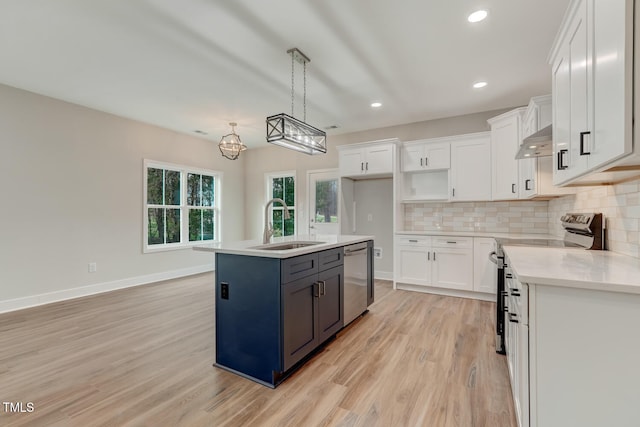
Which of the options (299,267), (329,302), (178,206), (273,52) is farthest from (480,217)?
(178,206)

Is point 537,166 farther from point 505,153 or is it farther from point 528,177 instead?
point 505,153

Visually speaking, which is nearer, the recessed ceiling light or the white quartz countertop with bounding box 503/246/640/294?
the white quartz countertop with bounding box 503/246/640/294

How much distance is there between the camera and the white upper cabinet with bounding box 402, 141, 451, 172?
449 centimetres

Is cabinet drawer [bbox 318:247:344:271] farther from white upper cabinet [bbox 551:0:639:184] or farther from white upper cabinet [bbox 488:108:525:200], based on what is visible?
white upper cabinet [bbox 488:108:525:200]

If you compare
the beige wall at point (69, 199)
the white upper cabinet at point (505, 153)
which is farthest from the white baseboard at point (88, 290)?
the white upper cabinet at point (505, 153)

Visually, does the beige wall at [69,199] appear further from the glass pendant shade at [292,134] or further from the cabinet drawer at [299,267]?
the cabinet drawer at [299,267]

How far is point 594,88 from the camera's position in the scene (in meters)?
1.33

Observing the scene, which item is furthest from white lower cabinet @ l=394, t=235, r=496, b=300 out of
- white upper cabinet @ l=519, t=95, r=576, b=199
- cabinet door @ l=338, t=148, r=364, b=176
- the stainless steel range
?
the stainless steel range

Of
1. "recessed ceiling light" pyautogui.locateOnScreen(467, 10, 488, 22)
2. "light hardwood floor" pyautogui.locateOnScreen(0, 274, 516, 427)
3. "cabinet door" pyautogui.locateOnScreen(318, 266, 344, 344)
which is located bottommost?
"light hardwood floor" pyautogui.locateOnScreen(0, 274, 516, 427)

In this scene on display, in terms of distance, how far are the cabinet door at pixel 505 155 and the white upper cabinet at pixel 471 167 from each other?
0.11 metres

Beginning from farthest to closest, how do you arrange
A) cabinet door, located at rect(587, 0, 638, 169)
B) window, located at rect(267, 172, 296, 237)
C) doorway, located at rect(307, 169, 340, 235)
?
window, located at rect(267, 172, 296, 237) → doorway, located at rect(307, 169, 340, 235) → cabinet door, located at rect(587, 0, 638, 169)

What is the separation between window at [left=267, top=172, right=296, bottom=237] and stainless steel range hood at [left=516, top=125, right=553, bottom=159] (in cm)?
456

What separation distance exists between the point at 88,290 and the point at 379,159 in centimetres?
493

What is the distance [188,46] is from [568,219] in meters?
3.91
